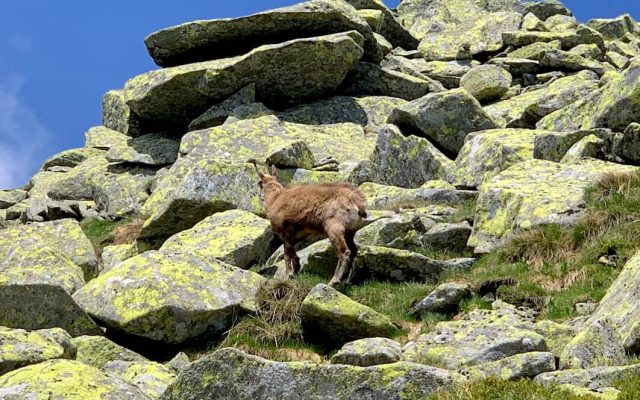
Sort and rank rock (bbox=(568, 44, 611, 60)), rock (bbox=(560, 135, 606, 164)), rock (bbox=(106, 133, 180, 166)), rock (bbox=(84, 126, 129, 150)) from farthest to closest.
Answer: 1. rock (bbox=(568, 44, 611, 60))
2. rock (bbox=(84, 126, 129, 150))
3. rock (bbox=(106, 133, 180, 166))
4. rock (bbox=(560, 135, 606, 164))

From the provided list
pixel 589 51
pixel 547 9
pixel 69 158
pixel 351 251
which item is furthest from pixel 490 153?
pixel 547 9

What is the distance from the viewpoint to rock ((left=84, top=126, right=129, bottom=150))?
40.2 metres

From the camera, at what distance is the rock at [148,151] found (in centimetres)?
3519

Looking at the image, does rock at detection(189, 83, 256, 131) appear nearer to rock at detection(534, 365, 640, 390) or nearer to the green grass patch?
rock at detection(534, 365, 640, 390)

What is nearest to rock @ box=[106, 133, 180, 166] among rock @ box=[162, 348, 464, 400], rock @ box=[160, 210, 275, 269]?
rock @ box=[160, 210, 275, 269]

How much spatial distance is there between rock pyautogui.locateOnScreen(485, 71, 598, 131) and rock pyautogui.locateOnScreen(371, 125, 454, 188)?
12.7 feet

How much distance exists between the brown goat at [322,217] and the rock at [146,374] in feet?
19.2

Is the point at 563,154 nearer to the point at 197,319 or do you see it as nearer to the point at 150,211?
the point at 197,319

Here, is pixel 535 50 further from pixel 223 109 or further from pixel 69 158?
pixel 69 158

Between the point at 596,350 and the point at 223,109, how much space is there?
2558 cm

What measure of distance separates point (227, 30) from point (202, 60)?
1960 mm

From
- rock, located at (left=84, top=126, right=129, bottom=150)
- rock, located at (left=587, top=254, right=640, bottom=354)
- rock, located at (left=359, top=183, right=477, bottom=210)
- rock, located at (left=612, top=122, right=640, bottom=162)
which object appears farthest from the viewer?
rock, located at (left=84, top=126, right=129, bottom=150)

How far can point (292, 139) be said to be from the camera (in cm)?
3222

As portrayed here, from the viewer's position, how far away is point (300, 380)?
977 centimetres
